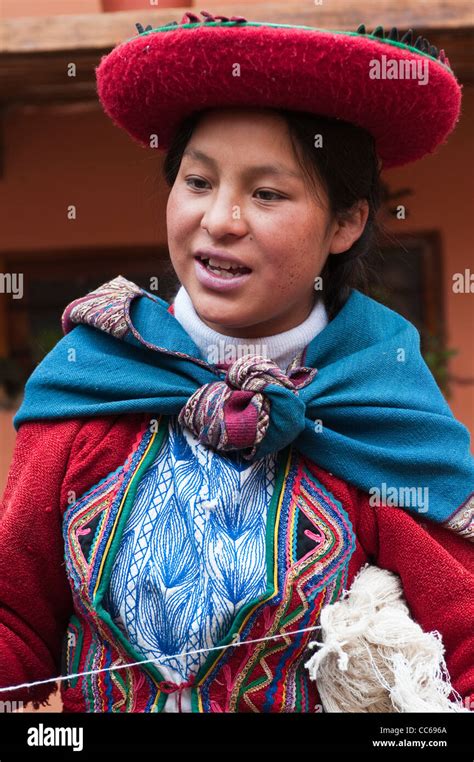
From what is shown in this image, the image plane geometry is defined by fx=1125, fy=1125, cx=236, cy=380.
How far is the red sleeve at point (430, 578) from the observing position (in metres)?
1.77

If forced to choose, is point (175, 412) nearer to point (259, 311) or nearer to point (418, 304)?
point (259, 311)

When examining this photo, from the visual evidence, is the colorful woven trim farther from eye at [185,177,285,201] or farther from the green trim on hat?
the green trim on hat

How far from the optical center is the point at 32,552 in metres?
1.82

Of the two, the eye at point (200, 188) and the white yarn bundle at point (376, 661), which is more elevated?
the eye at point (200, 188)

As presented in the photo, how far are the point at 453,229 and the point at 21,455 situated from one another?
3176mm

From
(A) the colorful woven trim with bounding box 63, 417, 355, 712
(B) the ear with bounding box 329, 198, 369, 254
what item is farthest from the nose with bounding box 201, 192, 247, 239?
(A) the colorful woven trim with bounding box 63, 417, 355, 712

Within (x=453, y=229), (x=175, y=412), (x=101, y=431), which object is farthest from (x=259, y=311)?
(x=453, y=229)

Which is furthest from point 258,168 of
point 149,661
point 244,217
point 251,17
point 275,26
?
point 251,17

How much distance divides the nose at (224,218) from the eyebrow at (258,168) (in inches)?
1.9

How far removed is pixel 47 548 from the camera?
1.83 metres

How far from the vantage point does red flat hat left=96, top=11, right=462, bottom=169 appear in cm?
166

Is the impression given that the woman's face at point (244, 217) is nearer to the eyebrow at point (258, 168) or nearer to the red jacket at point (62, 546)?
the eyebrow at point (258, 168)

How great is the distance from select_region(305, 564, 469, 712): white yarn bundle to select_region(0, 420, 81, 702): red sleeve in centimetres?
45

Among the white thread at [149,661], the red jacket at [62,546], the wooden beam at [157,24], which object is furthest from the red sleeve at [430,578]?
the wooden beam at [157,24]
